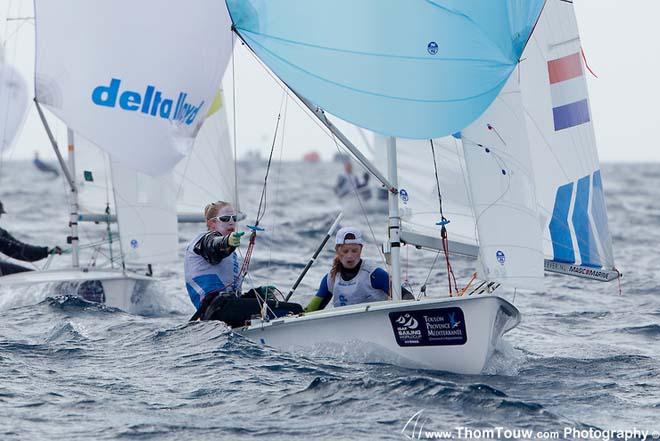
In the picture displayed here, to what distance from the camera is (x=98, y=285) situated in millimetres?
11125

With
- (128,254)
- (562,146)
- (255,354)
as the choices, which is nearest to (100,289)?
(128,254)

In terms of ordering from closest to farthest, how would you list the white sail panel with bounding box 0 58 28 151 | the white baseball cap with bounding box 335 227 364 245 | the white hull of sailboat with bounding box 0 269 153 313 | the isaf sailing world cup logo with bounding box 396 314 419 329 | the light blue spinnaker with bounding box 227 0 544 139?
the light blue spinnaker with bounding box 227 0 544 139 → the isaf sailing world cup logo with bounding box 396 314 419 329 → the white baseball cap with bounding box 335 227 364 245 → the white hull of sailboat with bounding box 0 269 153 313 → the white sail panel with bounding box 0 58 28 151

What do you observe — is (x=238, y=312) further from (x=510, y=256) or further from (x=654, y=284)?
(x=654, y=284)

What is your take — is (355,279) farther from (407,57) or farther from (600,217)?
(600,217)

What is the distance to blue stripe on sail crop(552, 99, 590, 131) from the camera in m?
8.59

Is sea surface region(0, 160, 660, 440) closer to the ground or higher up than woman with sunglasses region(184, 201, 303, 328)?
closer to the ground

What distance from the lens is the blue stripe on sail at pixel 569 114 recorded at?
8.59 meters

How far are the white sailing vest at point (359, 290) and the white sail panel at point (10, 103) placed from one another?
6458mm

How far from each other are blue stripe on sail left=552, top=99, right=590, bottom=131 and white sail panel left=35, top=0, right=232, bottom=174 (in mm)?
2581

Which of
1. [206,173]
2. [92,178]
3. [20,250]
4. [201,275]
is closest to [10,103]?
[92,178]

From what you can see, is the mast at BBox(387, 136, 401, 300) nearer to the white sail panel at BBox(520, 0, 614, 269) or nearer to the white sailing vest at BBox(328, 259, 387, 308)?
the white sailing vest at BBox(328, 259, 387, 308)

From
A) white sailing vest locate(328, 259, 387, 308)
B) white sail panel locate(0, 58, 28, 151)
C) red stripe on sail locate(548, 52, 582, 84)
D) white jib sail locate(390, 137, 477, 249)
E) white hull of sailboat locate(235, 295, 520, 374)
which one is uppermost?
white sail panel locate(0, 58, 28, 151)

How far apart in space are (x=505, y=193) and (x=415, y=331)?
1.04 m

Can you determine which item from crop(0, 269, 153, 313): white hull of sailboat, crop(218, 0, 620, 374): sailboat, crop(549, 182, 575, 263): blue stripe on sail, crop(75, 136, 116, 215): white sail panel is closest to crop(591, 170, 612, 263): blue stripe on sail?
crop(549, 182, 575, 263): blue stripe on sail
